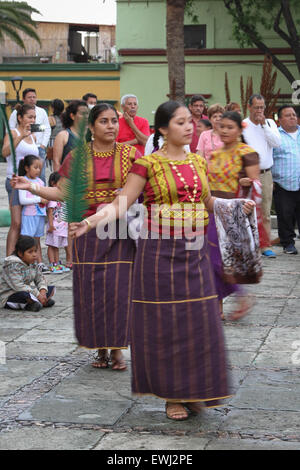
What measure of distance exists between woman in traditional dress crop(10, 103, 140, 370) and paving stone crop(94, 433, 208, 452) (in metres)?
1.36

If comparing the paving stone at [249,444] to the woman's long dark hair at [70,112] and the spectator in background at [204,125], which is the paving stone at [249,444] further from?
the spectator in background at [204,125]

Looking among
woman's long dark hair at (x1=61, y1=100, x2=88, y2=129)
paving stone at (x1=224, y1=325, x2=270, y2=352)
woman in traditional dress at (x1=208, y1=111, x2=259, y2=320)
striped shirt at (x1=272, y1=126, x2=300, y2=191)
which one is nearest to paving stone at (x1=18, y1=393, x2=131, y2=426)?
paving stone at (x1=224, y1=325, x2=270, y2=352)

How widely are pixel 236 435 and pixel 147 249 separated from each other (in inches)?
43.7

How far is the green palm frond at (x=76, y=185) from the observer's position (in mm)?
4559

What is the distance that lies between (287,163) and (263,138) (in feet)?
2.78

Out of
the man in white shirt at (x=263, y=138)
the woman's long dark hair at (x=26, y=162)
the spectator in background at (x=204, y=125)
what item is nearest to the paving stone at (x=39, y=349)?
the woman's long dark hair at (x=26, y=162)

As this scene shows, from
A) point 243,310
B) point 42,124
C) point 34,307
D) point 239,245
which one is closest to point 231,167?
point 239,245

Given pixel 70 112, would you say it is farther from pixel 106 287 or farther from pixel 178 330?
pixel 178 330

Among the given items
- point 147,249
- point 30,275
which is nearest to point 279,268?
point 30,275

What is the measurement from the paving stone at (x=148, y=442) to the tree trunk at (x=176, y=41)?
1659 cm

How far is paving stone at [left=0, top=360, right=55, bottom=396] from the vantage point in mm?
5484

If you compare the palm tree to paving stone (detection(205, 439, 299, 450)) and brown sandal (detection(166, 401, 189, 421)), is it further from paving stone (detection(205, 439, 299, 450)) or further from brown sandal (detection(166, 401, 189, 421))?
paving stone (detection(205, 439, 299, 450))
